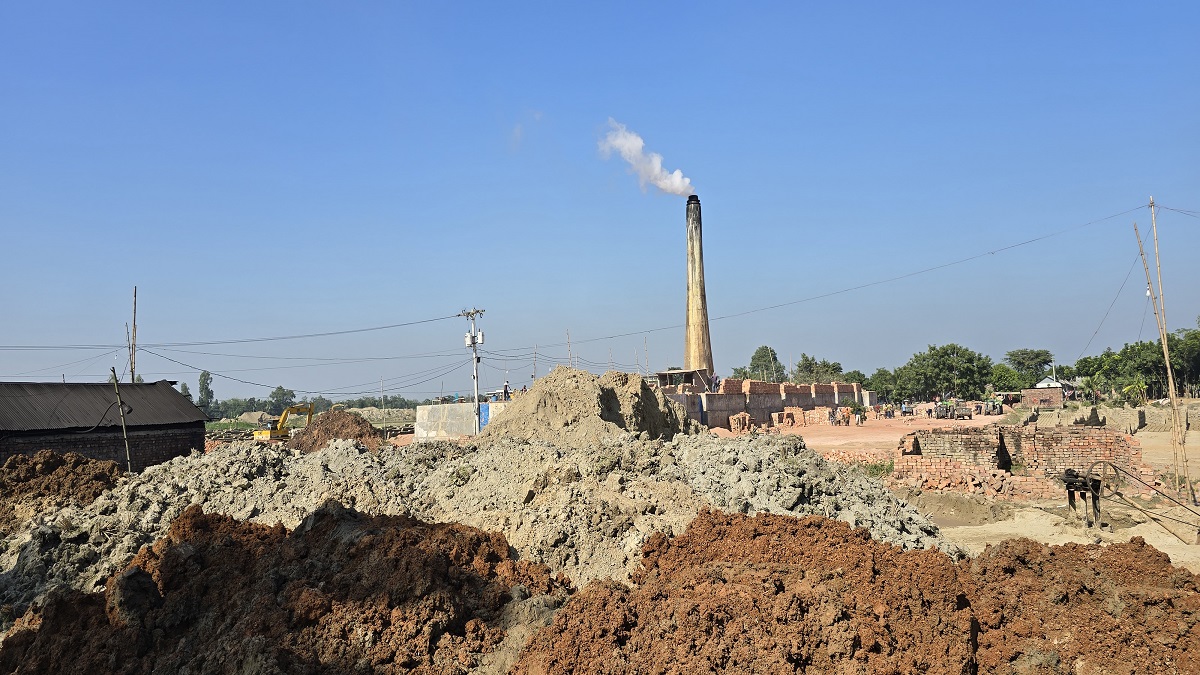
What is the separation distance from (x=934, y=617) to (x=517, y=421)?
12.5 m

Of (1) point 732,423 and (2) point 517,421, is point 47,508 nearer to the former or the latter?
(2) point 517,421

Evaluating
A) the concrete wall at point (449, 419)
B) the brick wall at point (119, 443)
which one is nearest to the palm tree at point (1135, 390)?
the concrete wall at point (449, 419)

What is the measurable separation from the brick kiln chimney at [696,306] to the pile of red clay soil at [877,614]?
43843mm

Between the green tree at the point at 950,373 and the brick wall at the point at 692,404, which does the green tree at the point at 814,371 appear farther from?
the brick wall at the point at 692,404

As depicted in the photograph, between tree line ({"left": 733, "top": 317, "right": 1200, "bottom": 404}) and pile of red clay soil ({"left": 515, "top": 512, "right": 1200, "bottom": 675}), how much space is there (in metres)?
52.0

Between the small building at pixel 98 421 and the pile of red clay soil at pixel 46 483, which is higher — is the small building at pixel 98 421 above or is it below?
above

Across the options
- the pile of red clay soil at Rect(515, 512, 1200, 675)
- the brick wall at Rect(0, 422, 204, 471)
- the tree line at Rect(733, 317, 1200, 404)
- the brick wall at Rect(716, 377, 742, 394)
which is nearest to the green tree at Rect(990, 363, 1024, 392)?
the tree line at Rect(733, 317, 1200, 404)

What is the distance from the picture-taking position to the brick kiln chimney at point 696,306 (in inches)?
2078

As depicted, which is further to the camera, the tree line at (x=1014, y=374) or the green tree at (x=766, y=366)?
the green tree at (x=766, y=366)

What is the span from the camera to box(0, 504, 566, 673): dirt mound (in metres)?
6.79

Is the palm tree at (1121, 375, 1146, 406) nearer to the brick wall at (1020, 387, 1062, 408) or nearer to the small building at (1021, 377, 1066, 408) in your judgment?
the small building at (1021, 377, 1066, 408)

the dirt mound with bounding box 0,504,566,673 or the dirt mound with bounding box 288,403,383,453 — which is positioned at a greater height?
the dirt mound with bounding box 288,403,383,453

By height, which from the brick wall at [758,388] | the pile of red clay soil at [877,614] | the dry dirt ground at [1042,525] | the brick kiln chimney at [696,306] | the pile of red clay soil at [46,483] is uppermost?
the brick kiln chimney at [696,306]

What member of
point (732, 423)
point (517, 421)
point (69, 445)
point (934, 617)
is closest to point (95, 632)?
point (934, 617)
